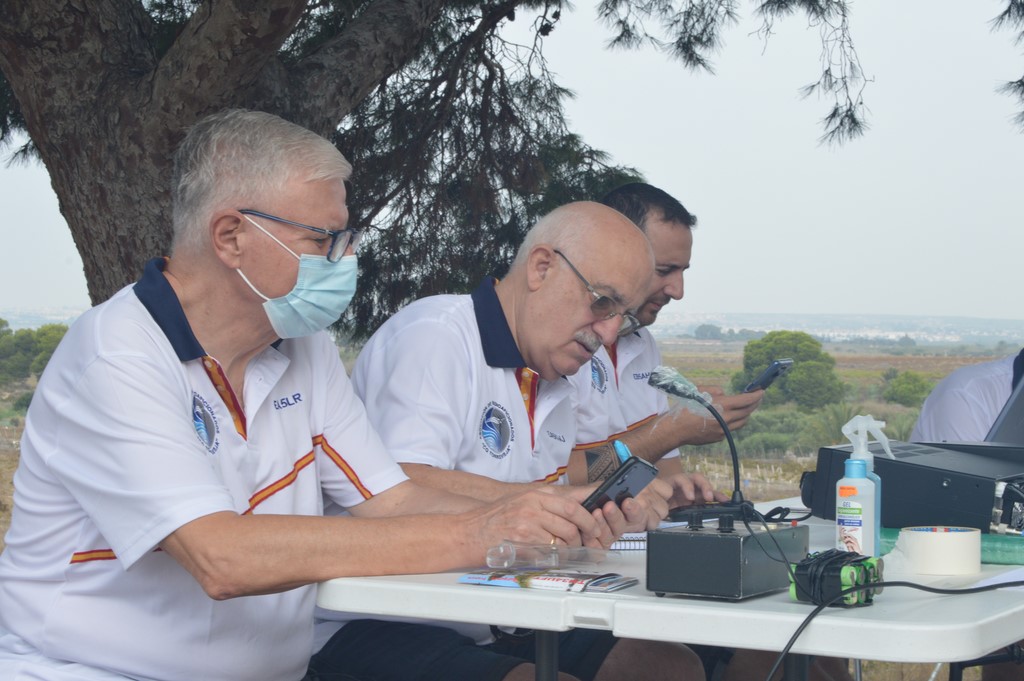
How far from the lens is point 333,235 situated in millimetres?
1858

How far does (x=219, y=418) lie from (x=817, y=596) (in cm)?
96

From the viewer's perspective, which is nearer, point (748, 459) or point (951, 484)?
point (951, 484)

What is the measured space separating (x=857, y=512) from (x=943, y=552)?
6.4 inches

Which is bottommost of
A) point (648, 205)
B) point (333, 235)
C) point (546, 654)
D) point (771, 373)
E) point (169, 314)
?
point (546, 654)

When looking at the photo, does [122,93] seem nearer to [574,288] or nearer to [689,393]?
[574,288]

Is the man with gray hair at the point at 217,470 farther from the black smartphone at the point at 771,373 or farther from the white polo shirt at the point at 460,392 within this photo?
the black smartphone at the point at 771,373

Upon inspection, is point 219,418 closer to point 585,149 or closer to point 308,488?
point 308,488

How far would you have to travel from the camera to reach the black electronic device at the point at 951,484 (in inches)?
72.2

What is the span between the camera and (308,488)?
1.89 meters

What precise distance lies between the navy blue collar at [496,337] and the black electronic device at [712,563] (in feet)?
3.19

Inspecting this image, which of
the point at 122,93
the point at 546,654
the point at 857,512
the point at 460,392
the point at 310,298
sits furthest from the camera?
the point at 122,93

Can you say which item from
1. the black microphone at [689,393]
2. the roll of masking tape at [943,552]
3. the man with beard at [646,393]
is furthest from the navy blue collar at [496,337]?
the roll of masking tape at [943,552]

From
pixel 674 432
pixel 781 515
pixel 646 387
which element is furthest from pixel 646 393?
pixel 781 515

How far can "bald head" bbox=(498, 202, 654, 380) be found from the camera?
234cm
